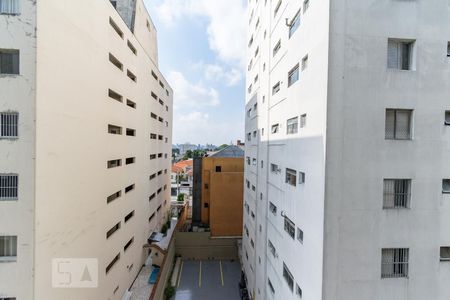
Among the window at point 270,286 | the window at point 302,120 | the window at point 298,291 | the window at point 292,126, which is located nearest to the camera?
the window at point 298,291

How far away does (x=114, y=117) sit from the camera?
13.1 metres

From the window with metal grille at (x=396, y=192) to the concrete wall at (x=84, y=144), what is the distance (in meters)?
11.8

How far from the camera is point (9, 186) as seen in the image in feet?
25.1

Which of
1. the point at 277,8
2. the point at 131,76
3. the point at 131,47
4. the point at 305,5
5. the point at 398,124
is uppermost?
the point at 277,8

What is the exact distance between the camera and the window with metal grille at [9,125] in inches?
298

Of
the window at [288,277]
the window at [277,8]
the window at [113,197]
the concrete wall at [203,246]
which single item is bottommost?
the concrete wall at [203,246]

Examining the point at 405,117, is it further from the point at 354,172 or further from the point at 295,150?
the point at 295,150

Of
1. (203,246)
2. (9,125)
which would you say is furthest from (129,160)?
(203,246)

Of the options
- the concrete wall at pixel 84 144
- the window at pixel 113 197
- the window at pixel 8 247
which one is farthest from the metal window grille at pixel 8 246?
the window at pixel 113 197

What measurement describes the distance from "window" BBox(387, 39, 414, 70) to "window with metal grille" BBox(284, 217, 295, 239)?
7014 mm

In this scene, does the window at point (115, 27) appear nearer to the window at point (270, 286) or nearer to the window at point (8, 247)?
the window at point (8, 247)

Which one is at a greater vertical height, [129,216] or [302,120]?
[302,120]

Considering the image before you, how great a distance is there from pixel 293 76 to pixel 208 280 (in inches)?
749
